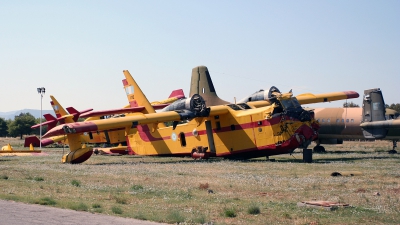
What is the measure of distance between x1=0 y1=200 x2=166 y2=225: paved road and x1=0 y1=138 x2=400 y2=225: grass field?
49 cm

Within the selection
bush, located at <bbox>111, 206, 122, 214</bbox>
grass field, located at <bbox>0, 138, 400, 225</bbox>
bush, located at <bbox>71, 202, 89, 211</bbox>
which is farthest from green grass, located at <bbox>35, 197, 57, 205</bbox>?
bush, located at <bbox>111, 206, 122, 214</bbox>

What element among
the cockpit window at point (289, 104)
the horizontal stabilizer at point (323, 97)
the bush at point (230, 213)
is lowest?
the bush at point (230, 213)

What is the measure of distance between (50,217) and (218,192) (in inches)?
237

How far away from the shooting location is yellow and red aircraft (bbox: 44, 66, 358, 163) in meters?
27.7

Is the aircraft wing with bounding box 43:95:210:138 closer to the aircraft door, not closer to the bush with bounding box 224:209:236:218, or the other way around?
the aircraft door

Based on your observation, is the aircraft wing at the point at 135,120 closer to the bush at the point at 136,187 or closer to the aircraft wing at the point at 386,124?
the bush at the point at 136,187

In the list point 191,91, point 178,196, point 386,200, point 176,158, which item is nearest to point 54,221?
point 178,196

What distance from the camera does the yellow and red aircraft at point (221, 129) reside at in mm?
27719

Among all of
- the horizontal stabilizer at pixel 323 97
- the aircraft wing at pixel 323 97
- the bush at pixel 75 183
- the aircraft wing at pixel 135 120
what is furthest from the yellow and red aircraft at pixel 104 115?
the bush at pixel 75 183

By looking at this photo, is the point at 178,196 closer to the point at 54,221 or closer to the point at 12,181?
the point at 54,221

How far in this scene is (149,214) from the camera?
1223 cm

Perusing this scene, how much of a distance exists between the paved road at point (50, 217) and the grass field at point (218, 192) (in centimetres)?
49

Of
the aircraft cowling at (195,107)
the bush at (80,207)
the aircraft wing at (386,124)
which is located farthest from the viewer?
the aircraft wing at (386,124)

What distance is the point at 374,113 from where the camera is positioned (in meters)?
34.0
